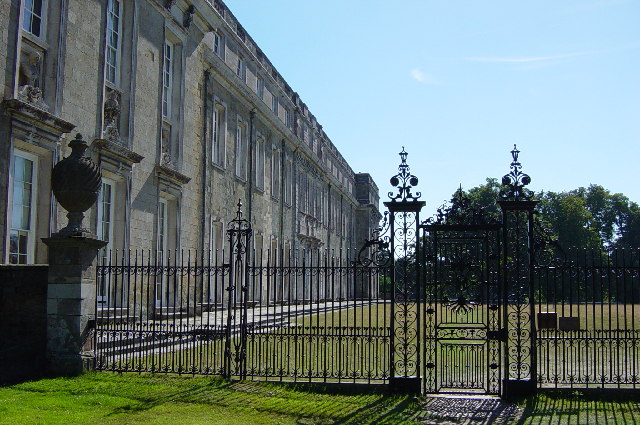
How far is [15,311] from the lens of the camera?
10719 millimetres

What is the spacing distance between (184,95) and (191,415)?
13200mm

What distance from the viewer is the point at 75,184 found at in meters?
10.7

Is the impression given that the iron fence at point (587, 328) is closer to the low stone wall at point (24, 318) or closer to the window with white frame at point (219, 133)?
the low stone wall at point (24, 318)

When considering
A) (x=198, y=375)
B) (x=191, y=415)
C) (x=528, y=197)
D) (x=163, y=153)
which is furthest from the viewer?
(x=163, y=153)

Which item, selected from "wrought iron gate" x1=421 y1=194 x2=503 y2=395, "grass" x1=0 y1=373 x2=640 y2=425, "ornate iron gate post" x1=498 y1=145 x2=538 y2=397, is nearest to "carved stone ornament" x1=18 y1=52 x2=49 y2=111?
"grass" x1=0 y1=373 x2=640 y2=425

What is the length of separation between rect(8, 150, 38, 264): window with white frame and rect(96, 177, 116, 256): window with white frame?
7.82ft

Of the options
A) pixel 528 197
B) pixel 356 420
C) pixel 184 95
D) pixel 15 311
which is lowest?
pixel 356 420

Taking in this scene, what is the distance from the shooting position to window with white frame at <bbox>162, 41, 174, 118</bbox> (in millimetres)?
19016

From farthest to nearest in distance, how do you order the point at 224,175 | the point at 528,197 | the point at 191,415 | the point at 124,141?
the point at 224,175
the point at 124,141
the point at 528,197
the point at 191,415

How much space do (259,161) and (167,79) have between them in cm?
983

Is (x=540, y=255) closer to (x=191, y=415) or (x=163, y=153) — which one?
(x=191, y=415)

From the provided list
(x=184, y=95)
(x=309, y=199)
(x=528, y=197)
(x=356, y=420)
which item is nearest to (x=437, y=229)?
(x=528, y=197)

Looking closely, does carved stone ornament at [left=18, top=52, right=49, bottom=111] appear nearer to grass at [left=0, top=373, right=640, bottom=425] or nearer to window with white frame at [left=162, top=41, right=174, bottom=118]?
grass at [left=0, top=373, right=640, bottom=425]

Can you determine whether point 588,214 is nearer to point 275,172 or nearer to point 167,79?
point 275,172
